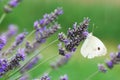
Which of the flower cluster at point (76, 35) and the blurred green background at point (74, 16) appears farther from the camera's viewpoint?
the blurred green background at point (74, 16)

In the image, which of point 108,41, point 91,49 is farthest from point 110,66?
point 108,41

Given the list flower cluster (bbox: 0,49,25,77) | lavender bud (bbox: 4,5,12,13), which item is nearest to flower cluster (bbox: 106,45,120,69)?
flower cluster (bbox: 0,49,25,77)

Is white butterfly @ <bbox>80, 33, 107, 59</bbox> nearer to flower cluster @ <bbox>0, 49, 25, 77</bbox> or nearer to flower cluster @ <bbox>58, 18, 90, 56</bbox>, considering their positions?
flower cluster @ <bbox>58, 18, 90, 56</bbox>

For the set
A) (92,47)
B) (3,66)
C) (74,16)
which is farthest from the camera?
(74,16)

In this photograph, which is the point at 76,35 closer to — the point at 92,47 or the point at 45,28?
the point at 92,47

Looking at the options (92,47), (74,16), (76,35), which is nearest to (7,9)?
(92,47)

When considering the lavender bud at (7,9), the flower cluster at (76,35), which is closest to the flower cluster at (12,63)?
the flower cluster at (76,35)

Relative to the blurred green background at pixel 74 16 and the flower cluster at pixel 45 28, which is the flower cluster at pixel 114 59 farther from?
the blurred green background at pixel 74 16

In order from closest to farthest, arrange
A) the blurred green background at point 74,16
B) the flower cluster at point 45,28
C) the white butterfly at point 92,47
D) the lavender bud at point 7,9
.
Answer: the white butterfly at point 92,47 → the flower cluster at point 45,28 → the lavender bud at point 7,9 → the blurred green background at point 74,16
